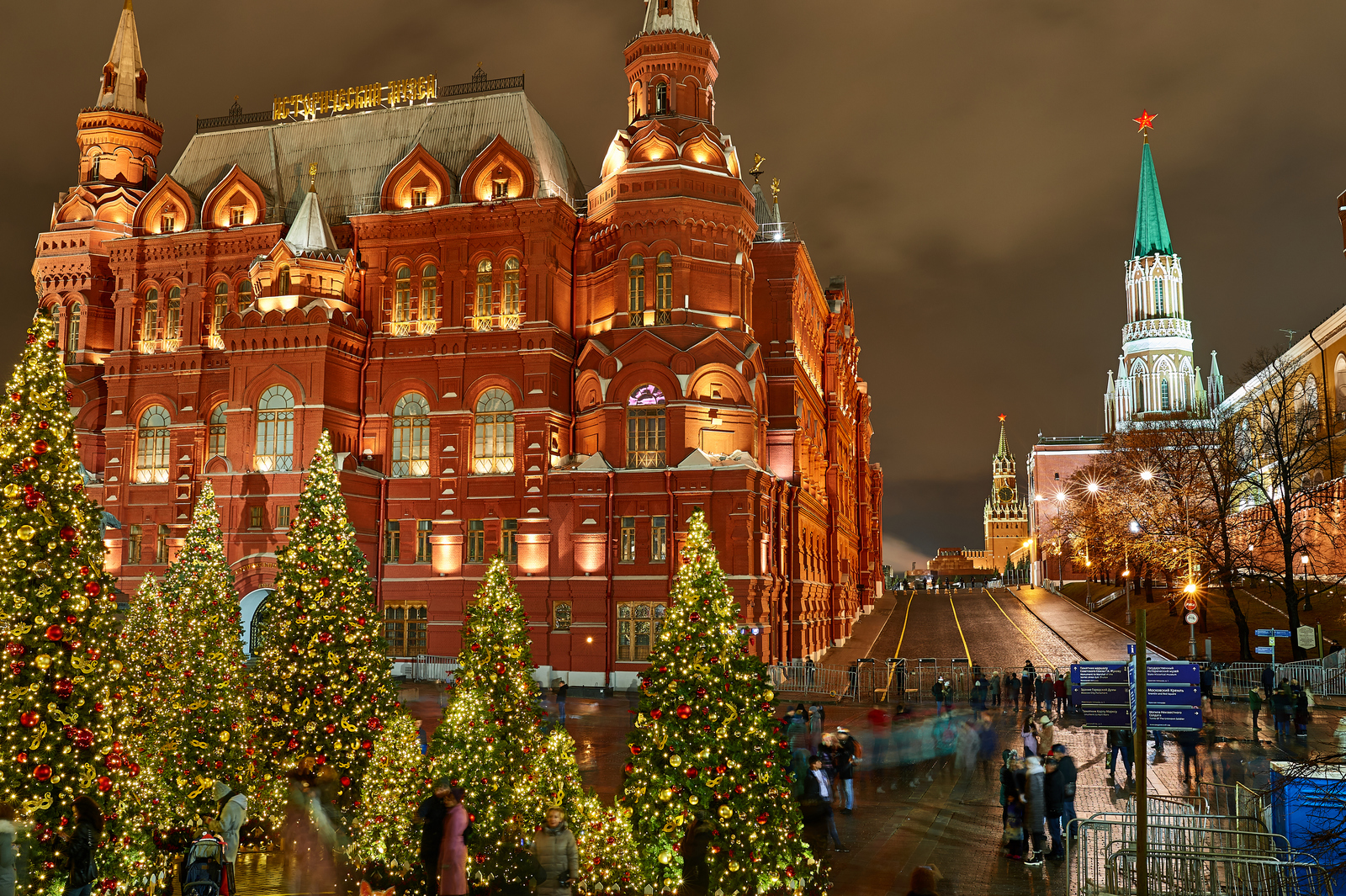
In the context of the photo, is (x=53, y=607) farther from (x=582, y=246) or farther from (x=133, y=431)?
(x=133, y=431)

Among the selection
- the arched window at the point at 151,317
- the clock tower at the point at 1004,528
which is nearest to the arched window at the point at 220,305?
the arched window at the point at 151,317

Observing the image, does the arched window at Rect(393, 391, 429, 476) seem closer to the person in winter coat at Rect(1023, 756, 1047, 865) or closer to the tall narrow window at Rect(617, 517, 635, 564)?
the tall narrow window at Rect(617, 517, 635, 564)

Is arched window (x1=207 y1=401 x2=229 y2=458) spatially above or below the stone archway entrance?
above

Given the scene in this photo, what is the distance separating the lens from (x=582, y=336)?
1764 inches

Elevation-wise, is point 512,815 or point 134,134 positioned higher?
point 134,134

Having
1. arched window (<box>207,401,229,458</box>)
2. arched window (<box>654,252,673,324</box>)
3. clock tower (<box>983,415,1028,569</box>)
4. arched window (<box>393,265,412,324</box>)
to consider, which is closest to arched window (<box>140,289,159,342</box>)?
arched window (<box>207,401,229,458</box>)

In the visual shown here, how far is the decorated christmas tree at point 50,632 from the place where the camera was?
12.5m

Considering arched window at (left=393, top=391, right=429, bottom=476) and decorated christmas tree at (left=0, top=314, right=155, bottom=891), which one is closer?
decorated christmas tree at (left=0, top=314, right=155, bottom=891)

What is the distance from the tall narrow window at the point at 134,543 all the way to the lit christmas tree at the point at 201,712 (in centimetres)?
2909

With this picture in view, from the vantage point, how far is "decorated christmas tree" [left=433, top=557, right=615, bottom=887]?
14625 millimetres

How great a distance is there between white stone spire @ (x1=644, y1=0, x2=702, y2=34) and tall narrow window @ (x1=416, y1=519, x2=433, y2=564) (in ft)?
76.4

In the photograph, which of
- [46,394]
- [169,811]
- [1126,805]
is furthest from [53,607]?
[1126,805]

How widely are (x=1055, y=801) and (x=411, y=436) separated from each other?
1303 inches

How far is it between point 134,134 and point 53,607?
47136 mm
